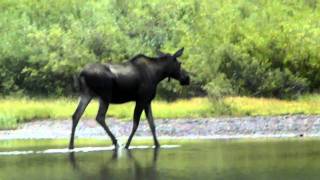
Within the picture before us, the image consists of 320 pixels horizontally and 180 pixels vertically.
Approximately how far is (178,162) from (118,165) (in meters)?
1.14

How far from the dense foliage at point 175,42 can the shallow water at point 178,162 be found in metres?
14.8

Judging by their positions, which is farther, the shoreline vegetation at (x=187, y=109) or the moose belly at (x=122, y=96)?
the shoreline vegetation at (x=187, y=109)

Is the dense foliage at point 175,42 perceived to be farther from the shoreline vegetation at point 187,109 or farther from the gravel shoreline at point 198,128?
the gravel shoreline at point 198,128

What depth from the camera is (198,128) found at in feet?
89.7

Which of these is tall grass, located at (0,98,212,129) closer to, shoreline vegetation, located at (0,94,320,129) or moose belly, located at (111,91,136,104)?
shoreline vegetation, located at (0,94,320,129)

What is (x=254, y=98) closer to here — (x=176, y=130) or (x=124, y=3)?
(x=176, y=130)

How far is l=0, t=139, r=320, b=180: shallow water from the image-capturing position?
12.9 meters

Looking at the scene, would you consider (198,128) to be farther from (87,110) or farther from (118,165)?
(118,165)

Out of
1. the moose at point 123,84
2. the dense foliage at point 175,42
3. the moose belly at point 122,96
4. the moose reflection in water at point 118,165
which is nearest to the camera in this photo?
the moose reflection in water at point 118,165

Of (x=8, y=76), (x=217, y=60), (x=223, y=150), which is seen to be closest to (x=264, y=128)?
(x=223, y=150)

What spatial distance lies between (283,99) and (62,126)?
11.7 m

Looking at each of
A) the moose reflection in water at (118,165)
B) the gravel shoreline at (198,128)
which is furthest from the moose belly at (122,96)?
the gravel shoreline at (198,128)

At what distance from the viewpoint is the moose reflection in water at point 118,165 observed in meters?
12.8

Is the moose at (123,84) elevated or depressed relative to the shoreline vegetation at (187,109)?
elevated
